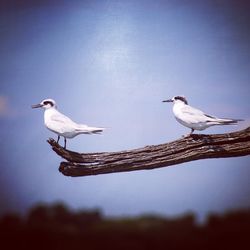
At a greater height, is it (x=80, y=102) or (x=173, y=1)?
(x=173, y=1)

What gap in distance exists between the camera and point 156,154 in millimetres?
2893

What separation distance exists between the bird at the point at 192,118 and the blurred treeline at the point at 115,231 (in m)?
0.60

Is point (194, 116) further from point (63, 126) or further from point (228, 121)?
point (63, 126)

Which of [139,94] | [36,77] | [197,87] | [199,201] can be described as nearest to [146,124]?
[139,94]

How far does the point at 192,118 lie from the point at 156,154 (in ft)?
1.13

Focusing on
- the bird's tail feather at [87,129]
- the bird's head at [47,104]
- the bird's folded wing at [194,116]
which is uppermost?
the bird's head at [47,104]

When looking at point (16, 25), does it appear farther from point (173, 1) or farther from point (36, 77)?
point (173, 1)

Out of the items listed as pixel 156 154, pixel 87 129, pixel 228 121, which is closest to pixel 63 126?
pixel 87 129

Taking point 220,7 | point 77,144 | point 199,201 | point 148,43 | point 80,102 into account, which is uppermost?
point 220,7

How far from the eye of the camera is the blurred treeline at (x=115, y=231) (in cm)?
285

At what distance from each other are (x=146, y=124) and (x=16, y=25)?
1.17m

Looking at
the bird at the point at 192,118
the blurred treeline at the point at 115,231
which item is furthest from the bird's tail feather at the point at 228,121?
the blurred treeline at the point at 115,231

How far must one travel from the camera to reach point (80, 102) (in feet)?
10.0

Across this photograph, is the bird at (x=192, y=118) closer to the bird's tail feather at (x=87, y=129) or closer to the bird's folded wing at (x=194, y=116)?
the bird's folded wing at (x=194, y=116)
